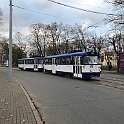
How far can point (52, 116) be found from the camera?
11195 mm

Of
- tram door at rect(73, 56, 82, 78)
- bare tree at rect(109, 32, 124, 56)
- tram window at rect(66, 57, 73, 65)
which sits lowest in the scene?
tram door at rect(73, 56, 82, 78)

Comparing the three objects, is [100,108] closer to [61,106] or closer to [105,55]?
[61,106]

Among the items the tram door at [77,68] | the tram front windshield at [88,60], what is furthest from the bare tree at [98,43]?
the tram front windshield at [88,60]

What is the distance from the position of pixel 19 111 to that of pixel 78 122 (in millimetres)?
2630

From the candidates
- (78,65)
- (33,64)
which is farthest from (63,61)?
(33,64)

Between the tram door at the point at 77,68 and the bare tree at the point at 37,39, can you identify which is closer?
the tram door at the point at 77,68

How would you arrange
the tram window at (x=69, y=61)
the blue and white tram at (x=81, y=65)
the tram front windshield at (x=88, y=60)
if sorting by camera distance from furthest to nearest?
the tram window at (x=69, y=61)
the tram front windshield at (x=88, y=60)
the blue and white tram at (x=81, y=65)

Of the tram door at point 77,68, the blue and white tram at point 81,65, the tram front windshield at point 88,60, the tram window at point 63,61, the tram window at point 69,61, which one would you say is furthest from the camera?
the tram window at point 63,61

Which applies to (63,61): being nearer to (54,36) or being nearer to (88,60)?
(88,60)

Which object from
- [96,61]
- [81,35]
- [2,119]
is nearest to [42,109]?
[2,119]

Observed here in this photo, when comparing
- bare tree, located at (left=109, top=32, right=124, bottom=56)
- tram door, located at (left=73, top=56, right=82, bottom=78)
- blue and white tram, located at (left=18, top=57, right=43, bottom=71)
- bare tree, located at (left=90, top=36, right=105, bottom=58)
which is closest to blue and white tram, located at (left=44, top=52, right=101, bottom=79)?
tram door, located at (left=73, top=56, right=82, bottom=78)

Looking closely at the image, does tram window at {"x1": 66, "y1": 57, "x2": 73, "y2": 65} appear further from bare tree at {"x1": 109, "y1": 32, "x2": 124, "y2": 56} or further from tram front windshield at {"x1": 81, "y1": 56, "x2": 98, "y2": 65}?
bare tree at {"x1": 109, "y1": 32, "x2": 124, "y2": 56}

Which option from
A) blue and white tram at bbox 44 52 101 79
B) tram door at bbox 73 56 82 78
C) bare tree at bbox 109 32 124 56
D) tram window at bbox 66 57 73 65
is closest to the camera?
blue and white tram at bbox 44 52 101 79

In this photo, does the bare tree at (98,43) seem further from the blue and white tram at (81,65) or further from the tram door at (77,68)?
the tram door at (77,68)
